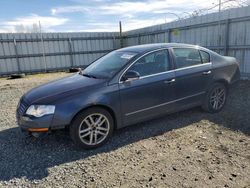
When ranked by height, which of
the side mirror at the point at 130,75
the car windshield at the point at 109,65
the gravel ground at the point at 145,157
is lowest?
the gravel ground at the point at 145,157

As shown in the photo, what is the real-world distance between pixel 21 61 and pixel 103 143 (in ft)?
43.4

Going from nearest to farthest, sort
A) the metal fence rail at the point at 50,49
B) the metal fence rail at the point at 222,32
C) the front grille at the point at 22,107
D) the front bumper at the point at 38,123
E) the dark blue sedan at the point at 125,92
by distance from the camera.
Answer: the front bumper at the point at 38,123
the dark blue sedan at the point at 125,92
the front grille at the point at 22,107
the metal fence rail at the point at 222,32
the metal fence rail at the point at 50,49

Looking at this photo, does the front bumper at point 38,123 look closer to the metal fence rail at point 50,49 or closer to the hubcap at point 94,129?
the hubcap at point 94,129

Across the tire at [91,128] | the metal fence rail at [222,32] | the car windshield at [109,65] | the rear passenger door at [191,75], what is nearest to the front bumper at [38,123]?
the tire at [91,128]

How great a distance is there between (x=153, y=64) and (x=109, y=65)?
2.79 ft

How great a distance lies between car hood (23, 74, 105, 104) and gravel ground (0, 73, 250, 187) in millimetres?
867

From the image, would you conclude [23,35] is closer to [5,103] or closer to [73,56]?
[73,56]

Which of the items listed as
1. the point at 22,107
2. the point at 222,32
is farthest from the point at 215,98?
the point at 222,32

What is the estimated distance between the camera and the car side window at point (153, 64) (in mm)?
4184

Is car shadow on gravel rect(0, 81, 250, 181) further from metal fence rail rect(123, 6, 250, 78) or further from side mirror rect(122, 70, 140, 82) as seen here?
metal fence rail rect(123, 6, 250, 78)

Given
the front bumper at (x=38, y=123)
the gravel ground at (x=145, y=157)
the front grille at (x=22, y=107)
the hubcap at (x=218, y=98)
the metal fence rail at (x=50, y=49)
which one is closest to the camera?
the gravel ground at (x=145, y=157)

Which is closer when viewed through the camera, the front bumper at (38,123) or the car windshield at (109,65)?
the front bumper at (38,123)

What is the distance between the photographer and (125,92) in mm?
3955

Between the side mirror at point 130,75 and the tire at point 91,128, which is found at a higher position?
the side mirror at point 130,75
